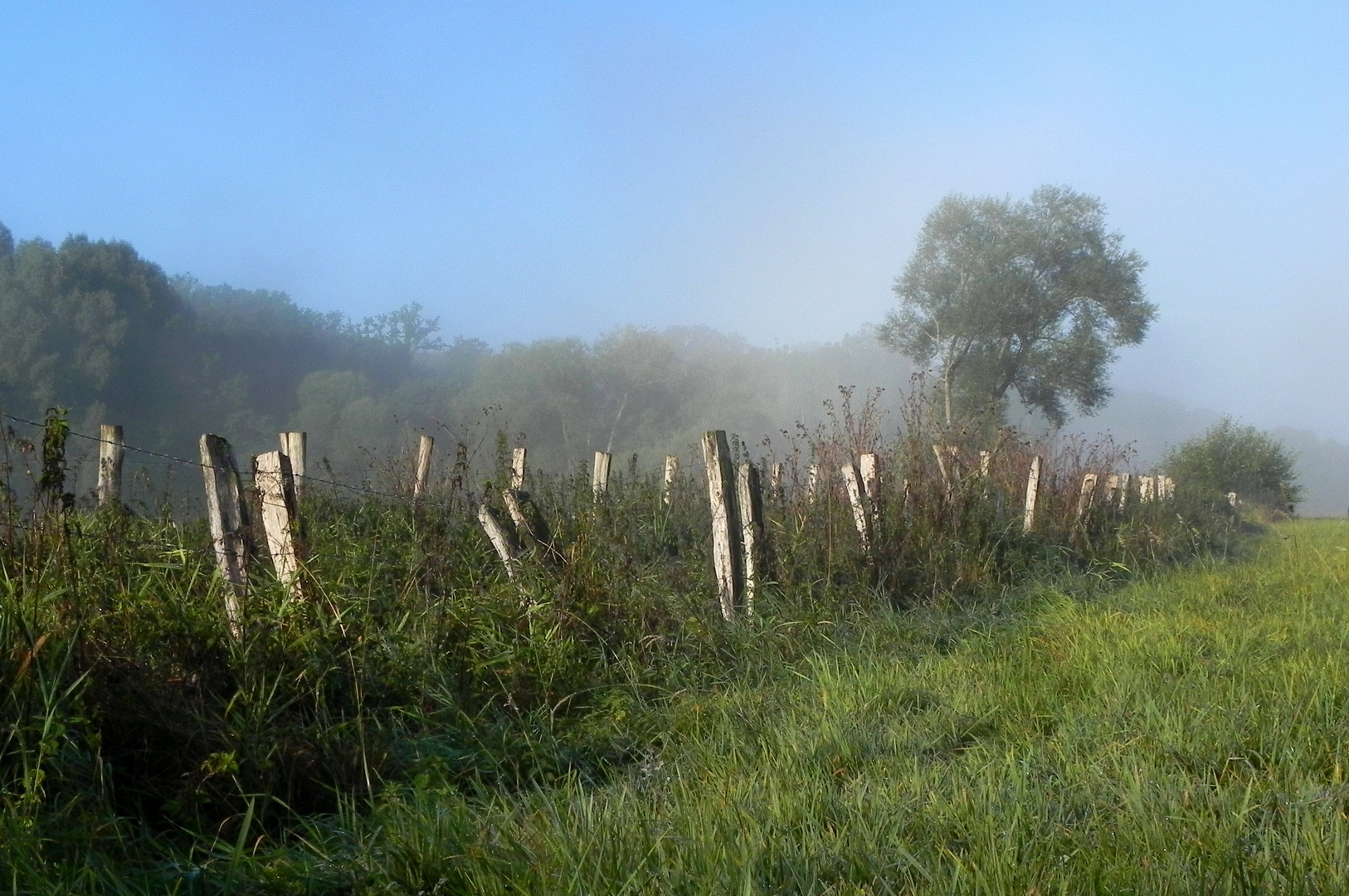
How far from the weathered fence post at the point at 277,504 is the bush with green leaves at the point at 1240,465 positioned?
115ft

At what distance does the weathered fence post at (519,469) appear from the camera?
31.1 ft

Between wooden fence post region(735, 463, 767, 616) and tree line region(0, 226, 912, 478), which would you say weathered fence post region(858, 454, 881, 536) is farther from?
tree line region(0, 226, 912, 478)

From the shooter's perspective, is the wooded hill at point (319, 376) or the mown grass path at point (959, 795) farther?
the wooded hill at point (319, 376)

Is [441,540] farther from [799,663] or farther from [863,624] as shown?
[863,624]

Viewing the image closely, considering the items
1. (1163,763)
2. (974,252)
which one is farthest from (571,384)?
(1163,763)

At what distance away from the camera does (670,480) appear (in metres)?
10.2

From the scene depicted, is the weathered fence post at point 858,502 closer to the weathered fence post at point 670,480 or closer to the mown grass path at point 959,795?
the weathered fence post at point 670,480

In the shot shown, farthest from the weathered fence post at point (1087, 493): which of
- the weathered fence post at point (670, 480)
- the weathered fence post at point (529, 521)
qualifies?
the weathered fence post at point (529, 521)

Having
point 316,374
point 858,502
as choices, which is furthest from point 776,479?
point 316,374

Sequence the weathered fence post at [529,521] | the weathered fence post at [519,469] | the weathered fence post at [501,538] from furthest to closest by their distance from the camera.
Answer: the weathered fence post at [519,469]
the weathered fence post at [529,521]
the weathered fence post at [501,538]

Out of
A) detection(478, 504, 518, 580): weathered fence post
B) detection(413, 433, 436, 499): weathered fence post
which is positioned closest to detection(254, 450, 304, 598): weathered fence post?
detection(478, 504, 518, 580): weathered fence post

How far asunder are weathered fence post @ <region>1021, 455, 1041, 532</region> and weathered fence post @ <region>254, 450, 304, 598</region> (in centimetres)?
743

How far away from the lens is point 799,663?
5.93m

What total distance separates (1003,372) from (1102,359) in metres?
3.82
